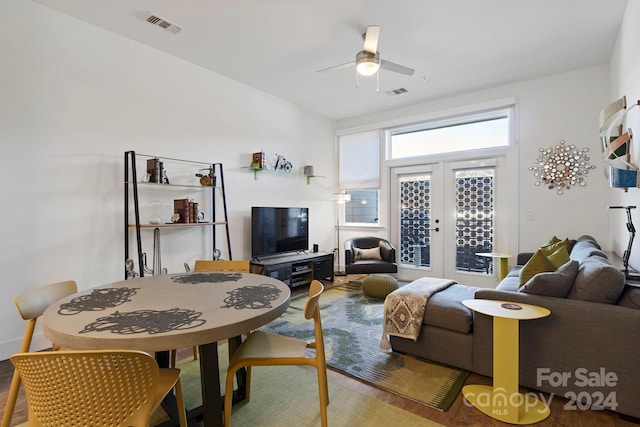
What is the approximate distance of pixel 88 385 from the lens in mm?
1034

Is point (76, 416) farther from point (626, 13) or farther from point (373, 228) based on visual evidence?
point (373, 228)

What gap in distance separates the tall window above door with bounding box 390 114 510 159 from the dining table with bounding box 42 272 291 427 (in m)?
4.44

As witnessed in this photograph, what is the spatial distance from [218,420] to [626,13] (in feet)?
14.9

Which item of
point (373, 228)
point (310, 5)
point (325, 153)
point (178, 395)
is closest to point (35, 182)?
point (178, 395)

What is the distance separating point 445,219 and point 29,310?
17.0 feet

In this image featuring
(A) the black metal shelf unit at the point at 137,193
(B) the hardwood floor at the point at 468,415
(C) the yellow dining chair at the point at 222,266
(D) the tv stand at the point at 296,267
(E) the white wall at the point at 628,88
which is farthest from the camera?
(D) the tv stand at the point at 296,267

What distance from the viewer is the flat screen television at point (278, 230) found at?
4.65 meters

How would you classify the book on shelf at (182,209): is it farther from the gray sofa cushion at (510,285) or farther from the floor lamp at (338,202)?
the gray sofa cushion at (510,285)

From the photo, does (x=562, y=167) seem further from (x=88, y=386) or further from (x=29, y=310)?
(x=29, y=310)

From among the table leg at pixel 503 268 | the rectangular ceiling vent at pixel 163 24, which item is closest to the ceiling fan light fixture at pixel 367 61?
the rectangular ceiling vent at pixel 163 24

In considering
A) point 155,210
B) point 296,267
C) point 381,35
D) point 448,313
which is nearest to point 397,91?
point 381,35

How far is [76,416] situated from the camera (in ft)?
3.47

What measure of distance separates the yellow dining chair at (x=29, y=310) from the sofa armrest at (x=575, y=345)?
278 cm

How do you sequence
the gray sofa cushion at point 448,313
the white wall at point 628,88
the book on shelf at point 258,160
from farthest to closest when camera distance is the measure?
the book on shelf at point 258,160 < the white wall at point 628,88 < the gray sofa cushion at point 448,313
